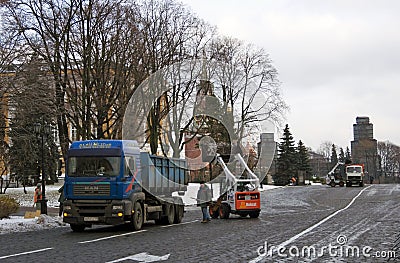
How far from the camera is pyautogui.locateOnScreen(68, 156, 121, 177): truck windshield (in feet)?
69.4

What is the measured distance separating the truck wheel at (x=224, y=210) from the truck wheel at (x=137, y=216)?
21.5ft

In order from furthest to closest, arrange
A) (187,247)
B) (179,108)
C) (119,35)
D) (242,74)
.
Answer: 1. (242,74)
2. (179,108)
3. (119,35)
4. (187,247)

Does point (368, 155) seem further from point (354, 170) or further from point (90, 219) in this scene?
point (90, 219)

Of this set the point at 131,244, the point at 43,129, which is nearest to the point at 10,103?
the point at 43,129

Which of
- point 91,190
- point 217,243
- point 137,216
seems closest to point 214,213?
point 137,216

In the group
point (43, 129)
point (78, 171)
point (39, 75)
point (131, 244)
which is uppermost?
point (39, 75)

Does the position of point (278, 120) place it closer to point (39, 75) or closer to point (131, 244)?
point (39, 75)

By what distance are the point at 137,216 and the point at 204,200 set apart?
5.30 metres

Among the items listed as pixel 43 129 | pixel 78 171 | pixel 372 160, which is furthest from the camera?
pixel 372 160

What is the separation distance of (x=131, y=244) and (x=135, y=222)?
5.10 metres

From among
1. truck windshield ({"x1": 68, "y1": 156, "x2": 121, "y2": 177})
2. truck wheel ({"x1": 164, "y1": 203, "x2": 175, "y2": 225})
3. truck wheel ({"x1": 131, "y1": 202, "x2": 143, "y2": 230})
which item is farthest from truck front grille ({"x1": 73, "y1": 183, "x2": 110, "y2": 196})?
truck wheel ({"x1": 164, "y1": 203, "x2": 175, "y2": 225})

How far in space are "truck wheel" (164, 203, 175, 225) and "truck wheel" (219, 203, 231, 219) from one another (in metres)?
3.35

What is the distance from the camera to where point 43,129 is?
2855cm

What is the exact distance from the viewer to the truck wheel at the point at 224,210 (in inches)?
1096
